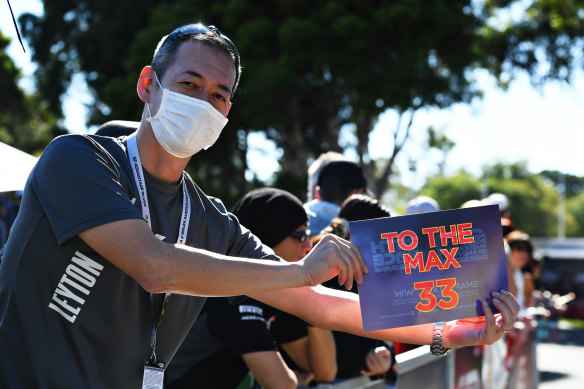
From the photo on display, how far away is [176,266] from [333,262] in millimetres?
501

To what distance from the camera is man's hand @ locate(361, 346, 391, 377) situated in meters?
3.54

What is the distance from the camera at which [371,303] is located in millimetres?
2066

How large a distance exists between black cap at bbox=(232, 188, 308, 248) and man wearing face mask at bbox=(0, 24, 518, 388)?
100 cm

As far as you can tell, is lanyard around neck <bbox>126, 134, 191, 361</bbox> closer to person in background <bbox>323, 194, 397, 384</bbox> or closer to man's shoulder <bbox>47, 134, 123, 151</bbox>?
man's shoulder <bbox>47, 134, 123, 151</bbox>

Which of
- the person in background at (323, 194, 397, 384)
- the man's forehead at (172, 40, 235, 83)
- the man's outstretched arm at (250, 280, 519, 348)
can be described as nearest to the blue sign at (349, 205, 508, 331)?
the man's outstretched arm at (250, 280, 519, 348)

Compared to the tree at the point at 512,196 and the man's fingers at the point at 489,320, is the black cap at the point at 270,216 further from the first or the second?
the tree at the point at 512,196

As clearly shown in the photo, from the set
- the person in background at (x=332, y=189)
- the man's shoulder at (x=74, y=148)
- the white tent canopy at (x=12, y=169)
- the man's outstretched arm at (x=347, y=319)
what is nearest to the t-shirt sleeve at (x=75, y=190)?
the man's shoulder at (x=74, y=148)

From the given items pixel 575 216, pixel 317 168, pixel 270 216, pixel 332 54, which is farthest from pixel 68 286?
pixel 575 216

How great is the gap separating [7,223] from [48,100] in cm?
1701

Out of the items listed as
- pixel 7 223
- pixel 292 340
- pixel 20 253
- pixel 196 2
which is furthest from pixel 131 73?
pixel 20 253

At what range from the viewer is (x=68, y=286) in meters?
1.73

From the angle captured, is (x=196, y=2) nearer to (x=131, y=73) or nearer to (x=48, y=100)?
(x=131, y=73)

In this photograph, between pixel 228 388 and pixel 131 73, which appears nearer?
pixel 228 388

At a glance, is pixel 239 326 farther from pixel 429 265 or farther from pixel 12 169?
pixel 12 169
